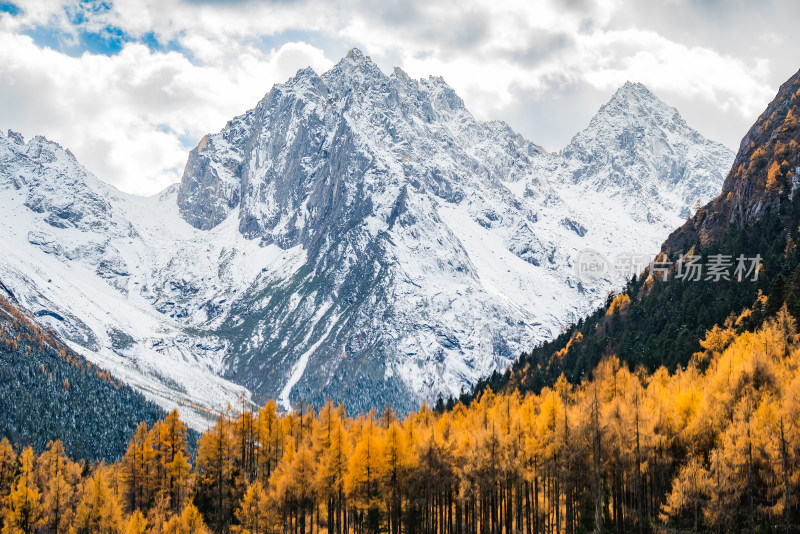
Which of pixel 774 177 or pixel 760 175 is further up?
pixel 760 175

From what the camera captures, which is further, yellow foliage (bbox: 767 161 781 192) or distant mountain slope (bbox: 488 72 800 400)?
yellow foliage (bbox: 767 161 781 192)

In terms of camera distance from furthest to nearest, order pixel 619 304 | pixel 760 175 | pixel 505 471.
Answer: pixel 619 304 → pixel 760 175 → pixel 505 471

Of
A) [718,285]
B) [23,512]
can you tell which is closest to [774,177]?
[718,285]

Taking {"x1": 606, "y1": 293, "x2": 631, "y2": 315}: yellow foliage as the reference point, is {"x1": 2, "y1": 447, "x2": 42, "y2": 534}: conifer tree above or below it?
below

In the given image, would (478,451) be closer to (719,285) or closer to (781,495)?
(781,495)

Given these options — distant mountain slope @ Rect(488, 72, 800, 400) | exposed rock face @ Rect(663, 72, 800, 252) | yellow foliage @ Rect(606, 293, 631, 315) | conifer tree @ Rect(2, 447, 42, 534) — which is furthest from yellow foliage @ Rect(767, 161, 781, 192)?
conifer tree @ Rect(2, 447, 42, 534)

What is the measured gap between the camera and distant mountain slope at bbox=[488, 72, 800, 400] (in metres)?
118

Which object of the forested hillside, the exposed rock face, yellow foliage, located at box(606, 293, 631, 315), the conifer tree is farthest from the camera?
yellow foliage, located at box(606, 293, 631, 315)

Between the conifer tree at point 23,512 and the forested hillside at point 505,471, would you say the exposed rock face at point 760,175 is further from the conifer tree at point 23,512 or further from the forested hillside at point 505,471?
the conifer tree at point 23,512

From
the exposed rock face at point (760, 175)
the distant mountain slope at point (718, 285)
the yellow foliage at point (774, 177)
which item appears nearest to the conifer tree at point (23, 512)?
the distant mountain slope at point (718, 285)

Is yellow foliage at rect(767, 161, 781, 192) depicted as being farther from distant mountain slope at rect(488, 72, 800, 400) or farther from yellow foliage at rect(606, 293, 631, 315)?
yellow foliage at rect(606, 293, 631, 315)

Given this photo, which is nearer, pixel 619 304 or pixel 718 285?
pixel 718 285

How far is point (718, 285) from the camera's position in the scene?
442ft

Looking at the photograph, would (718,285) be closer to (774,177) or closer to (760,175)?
(774,177)
